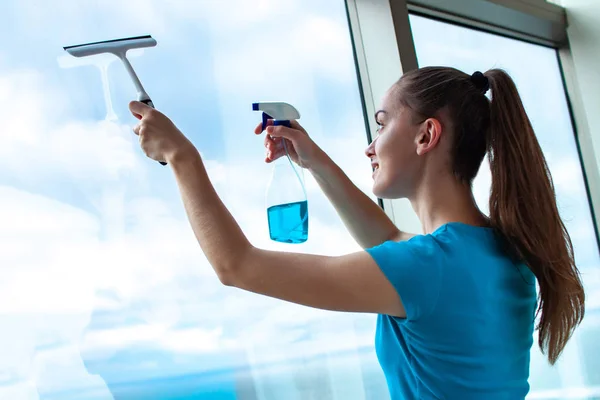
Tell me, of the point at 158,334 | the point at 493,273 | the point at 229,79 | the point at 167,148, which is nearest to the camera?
the point at 167,148

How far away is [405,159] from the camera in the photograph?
3.52ft

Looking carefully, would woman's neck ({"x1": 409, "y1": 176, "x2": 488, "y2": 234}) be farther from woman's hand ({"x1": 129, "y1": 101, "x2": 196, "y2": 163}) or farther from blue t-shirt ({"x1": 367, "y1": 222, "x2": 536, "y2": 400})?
woman's hand ({"x1": 129, "y1": 101, "x2": 196, "y2": 163})

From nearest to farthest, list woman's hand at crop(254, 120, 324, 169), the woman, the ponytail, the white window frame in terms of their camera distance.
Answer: the woman < the ponytail < woman's hand at crop(254, 120, 324, 169) < the white window frame

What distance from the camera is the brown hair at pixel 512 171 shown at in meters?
1.02

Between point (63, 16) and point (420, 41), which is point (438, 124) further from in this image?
point (420, 41)

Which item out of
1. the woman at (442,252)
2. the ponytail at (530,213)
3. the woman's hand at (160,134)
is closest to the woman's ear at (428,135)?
the woman at (442,252)

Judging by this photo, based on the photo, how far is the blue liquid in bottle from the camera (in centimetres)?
104

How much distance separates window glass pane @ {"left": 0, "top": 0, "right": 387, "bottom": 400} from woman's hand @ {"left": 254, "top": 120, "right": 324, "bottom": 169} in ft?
0.70

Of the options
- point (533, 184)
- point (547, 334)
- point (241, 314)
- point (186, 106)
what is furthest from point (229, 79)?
point (547, 334)

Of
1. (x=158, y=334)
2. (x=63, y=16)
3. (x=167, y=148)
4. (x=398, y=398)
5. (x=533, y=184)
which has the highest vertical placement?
(x=63, y=16)

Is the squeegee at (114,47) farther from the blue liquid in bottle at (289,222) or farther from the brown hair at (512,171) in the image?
the brown hair at (512,171)

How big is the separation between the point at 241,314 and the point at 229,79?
53 centimetres

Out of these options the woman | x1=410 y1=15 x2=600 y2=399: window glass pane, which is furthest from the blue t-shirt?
x1=410 y1=15 x2=600 y2=399: window glass pane

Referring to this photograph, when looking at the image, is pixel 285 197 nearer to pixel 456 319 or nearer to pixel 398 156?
pixel 398 156
